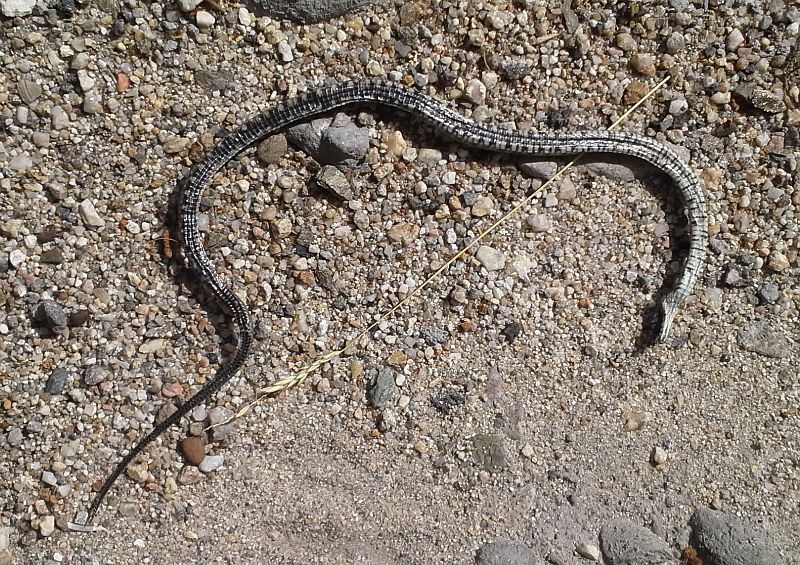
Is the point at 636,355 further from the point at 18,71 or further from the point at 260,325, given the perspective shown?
the point at 18,71

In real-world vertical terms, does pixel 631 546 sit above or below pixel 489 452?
below

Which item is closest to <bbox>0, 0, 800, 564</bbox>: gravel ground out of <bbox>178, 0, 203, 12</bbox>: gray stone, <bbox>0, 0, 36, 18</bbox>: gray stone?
<bbox>178, 0, 203, 12</bbox>: gray stone

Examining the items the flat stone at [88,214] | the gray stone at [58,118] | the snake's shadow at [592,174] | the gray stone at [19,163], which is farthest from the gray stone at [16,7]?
the snake's shadow at [592,174]

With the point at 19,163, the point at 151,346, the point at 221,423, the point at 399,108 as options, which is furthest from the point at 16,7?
the point at 221,423

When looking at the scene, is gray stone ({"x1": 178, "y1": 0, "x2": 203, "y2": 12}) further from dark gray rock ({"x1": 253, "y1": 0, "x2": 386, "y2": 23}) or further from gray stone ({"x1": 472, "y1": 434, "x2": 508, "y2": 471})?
gray stone ({"x1": 472, "y1": 434, "x2": 508, "y2": 471})

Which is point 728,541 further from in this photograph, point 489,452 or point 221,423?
point 221,423

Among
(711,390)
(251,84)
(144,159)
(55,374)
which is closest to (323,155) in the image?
(251,84)
